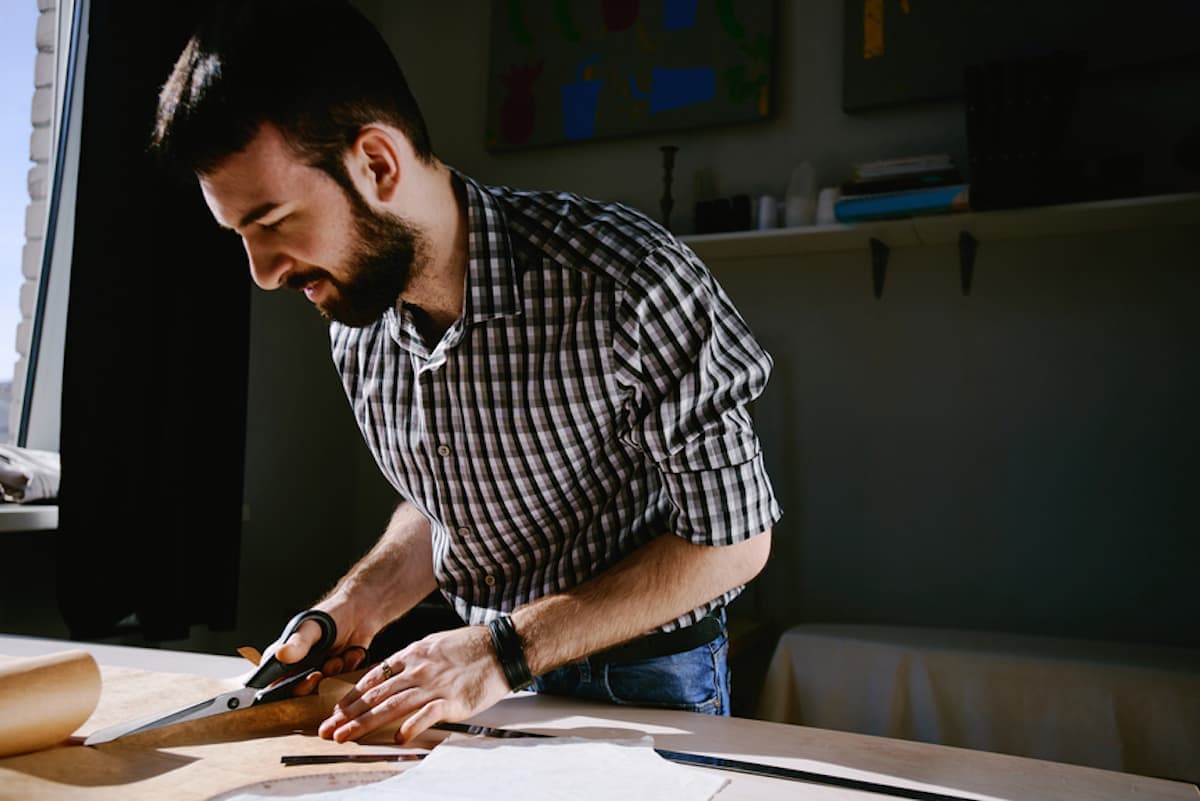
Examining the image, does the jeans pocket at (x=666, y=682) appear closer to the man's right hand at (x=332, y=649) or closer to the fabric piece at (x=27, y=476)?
the man's right hand at (x=332, y=649)

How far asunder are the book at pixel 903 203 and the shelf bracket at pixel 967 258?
186 millimetres

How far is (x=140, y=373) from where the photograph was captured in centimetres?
219

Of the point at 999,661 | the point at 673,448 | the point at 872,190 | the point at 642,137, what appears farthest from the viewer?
the point at 642,137

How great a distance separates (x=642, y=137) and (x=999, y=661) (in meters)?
1.91

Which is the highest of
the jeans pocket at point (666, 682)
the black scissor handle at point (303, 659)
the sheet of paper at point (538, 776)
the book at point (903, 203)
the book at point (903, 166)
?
the book at point (903, 166)

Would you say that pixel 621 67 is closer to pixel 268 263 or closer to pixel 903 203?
pixel 903 203

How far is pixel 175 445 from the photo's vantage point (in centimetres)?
224

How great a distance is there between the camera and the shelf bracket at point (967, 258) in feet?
8.27

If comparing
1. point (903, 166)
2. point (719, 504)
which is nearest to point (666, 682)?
point (719, 504)

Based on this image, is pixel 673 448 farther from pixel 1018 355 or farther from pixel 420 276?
pixel 1018 355

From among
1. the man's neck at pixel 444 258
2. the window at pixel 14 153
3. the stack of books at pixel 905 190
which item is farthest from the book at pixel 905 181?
the window at pixel 14 153

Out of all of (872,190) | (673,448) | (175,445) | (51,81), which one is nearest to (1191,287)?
(872,190)

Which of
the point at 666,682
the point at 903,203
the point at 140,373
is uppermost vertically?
the point at 903,203

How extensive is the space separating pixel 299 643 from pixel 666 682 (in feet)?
1.49
